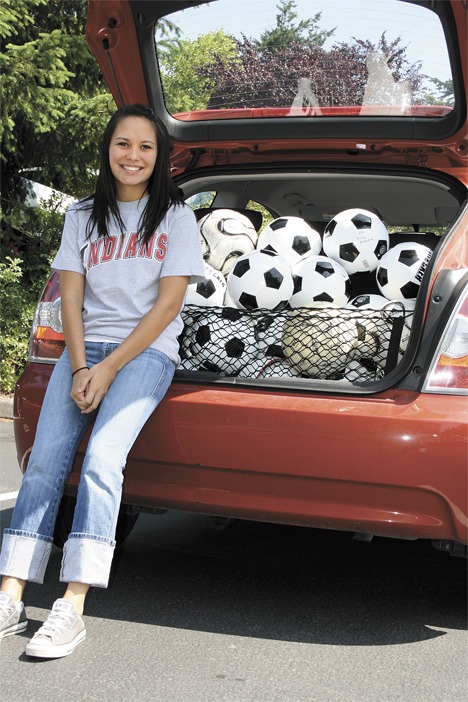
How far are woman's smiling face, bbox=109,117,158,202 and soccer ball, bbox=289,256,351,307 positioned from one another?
71 centimetres

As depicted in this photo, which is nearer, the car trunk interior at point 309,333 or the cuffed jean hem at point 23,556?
the cuffed jean hem at point 23,556

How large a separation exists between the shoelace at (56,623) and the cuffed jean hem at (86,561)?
0.10 m

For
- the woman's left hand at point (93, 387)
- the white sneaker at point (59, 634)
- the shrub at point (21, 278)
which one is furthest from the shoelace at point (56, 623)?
the shrub at point (21, 278)

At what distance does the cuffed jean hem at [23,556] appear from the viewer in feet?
9.57

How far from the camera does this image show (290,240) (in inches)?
152

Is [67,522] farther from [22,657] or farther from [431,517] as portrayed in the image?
[431,517]

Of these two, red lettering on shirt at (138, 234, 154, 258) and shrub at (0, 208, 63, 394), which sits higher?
red lettering on shirt at (138, 234, 154, 258)

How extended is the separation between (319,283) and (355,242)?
0.34m

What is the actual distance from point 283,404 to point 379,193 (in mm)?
1895

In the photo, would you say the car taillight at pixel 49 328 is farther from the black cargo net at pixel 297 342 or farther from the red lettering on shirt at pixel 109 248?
the black cargo net at pixel 297 342

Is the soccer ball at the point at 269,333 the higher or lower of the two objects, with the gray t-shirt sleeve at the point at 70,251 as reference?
lower

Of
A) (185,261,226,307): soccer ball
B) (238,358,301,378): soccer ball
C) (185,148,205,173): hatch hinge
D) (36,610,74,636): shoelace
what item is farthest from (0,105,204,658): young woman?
(185,148,205,173): hatch hinge

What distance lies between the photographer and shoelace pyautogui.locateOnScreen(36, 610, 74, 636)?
275 cm

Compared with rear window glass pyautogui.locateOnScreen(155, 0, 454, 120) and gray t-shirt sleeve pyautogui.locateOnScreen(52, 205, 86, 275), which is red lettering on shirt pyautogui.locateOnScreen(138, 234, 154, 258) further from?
rear window glass pyautogui.locateOnScreen(155, 0, 454, 120)
